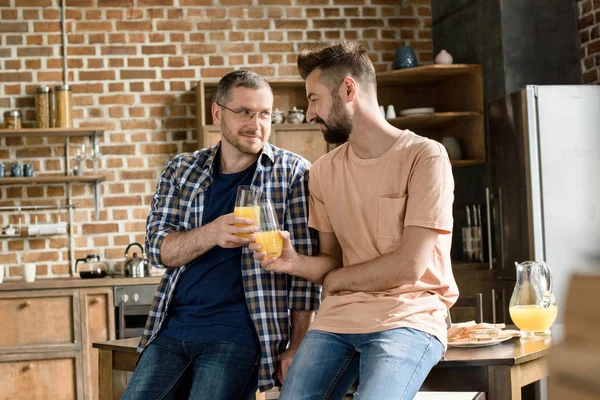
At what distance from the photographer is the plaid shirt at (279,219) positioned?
2395 mm

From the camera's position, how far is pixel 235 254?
2.49 metres

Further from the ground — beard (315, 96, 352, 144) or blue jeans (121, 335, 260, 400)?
beard (315, 96, 352, 144)

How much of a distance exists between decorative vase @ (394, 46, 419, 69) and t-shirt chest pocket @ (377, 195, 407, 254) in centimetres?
339

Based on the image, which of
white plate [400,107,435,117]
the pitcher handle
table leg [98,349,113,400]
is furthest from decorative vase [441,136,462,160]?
table leg [98,349,113,400]

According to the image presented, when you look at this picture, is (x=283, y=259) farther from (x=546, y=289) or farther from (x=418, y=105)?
(x=418, y=105)

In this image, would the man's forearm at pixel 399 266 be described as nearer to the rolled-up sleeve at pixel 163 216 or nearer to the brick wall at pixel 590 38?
the rolled-up sleeve at pixel 163 216

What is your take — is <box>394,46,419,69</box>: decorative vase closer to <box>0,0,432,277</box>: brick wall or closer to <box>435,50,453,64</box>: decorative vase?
<box>435,50,453,64</box>: decorative vase

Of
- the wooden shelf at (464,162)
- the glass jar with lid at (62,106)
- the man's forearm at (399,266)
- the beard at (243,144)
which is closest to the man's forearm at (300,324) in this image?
the man's forearm at (399,266)

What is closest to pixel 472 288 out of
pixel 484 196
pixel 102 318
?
pixel 484 196

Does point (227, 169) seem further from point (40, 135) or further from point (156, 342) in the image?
point (40, 135)

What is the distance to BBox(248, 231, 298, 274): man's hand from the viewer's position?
223 cm

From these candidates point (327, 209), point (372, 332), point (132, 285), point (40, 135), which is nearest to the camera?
point (372, 332)

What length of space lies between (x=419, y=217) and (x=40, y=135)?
3765 millimetres

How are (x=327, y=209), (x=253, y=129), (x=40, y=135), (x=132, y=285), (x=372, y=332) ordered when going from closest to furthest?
(x=372, y=332) → (x=327, y=209) → (x=253, y=129) → (x=132, y=285) → (x=40, y=135)
